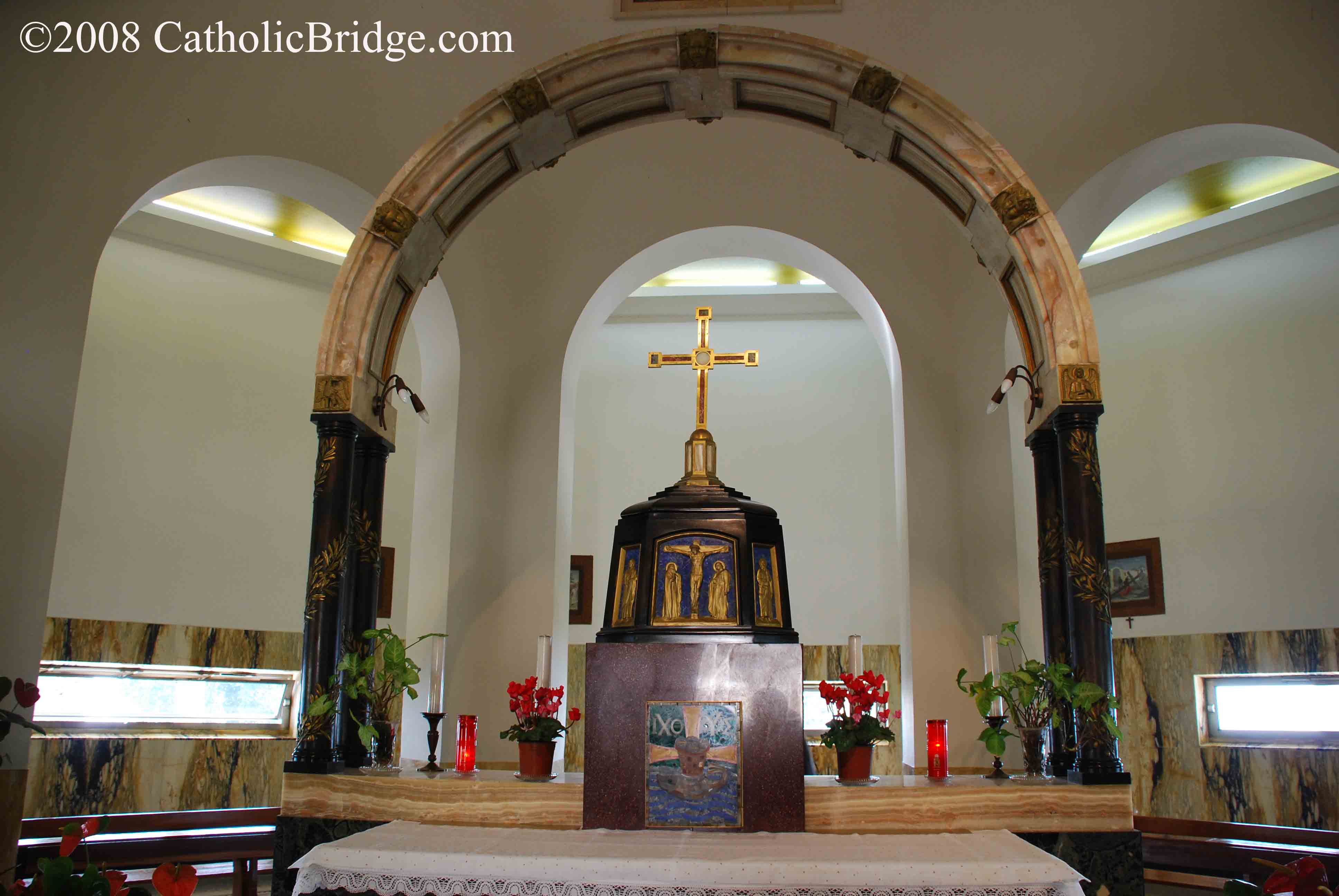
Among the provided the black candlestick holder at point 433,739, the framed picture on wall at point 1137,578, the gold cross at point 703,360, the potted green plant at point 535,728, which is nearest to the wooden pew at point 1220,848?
the framed picture on wall at point 1137,578

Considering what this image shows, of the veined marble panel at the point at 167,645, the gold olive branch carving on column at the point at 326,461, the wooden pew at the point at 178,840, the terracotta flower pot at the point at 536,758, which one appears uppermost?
the gold olive branch carving on column at the point at 326,461

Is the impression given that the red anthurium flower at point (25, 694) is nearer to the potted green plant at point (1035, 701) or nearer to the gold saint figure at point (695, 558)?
the gold saint figure at point (695, 558)

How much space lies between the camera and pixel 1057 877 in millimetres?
4129

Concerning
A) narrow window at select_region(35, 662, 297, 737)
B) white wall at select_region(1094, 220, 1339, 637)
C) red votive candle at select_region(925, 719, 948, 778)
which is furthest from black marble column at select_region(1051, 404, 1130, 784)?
narrow window at select_region(35, 662, 297, 737)

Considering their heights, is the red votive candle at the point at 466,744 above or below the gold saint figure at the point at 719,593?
below

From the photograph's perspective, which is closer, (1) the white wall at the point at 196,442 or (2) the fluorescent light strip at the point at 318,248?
(1) the white wall at the point at 196,442

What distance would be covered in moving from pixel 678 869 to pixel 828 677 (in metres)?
6.89

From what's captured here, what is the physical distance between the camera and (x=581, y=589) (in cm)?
1095

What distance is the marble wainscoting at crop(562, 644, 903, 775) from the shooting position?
10.7 meters

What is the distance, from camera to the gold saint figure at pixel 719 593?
18.7 ft

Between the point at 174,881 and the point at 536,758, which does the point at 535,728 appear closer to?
the point at 536,758

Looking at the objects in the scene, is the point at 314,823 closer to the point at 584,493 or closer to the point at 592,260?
the point at 592,260

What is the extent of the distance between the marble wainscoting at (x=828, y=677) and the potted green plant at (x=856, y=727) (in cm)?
515

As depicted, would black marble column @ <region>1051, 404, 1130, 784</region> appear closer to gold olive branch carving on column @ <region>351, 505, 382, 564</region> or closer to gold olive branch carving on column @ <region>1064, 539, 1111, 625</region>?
gold olive branch carving on column @ <region>1064, 539, 1111, 625</region>
